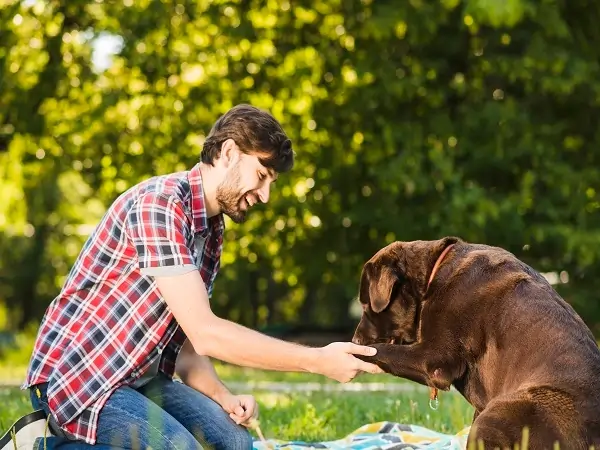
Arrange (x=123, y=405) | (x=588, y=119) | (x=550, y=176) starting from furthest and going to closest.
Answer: (x=588, y=119) → (x=550, y=176) → (x=123, y=405)

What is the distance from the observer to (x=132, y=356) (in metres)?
4.05

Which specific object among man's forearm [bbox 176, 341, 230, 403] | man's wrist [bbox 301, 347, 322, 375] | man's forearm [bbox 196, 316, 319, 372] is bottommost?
man's forearm [bbox 176, 341, 230, 403]

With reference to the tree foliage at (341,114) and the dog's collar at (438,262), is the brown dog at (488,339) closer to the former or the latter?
the dog's collar at (438,262)

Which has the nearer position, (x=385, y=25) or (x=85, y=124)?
(x=385, y=25)

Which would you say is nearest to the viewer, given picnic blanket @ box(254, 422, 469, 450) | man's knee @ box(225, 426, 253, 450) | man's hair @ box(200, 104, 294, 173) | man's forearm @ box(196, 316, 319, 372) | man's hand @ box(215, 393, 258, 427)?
man's forearm @ box(196, 316, 319, 372)

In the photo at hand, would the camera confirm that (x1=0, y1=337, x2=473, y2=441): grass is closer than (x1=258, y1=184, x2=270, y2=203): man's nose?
No

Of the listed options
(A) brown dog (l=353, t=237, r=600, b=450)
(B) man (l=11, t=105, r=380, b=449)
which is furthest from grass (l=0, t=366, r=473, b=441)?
(B) man (l=11, t=105, r=380, b=449)

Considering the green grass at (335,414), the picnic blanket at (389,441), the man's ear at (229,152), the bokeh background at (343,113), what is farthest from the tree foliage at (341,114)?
the man's ear at (229,152)

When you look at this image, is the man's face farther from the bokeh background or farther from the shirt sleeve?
the bokeh background

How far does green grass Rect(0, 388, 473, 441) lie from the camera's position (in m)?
5.78

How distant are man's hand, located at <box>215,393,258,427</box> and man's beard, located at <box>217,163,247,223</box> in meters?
0.94

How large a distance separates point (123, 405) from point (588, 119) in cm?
1104

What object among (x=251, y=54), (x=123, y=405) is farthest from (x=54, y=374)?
(x=251, y=54)

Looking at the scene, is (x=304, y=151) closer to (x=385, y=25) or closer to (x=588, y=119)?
(x=385, y=25)
